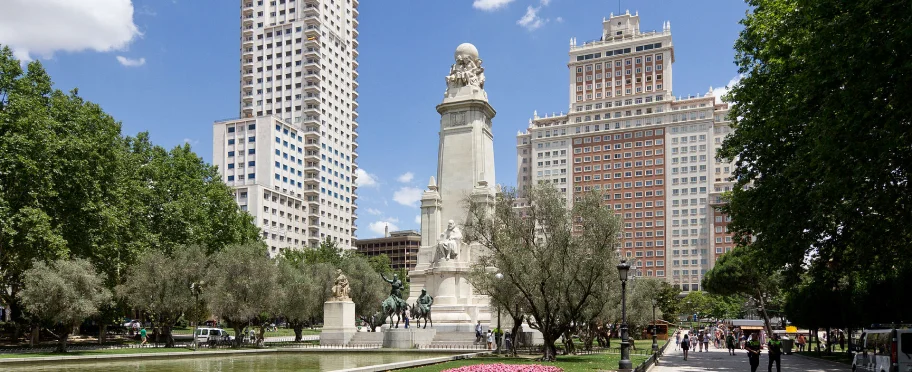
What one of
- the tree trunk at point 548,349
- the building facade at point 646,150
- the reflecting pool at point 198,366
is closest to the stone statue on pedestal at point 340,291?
the reflecting pool at point 198,366

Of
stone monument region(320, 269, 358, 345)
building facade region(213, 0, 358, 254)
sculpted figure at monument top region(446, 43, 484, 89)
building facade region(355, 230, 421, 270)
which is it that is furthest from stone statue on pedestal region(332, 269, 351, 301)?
building facade region(355, 230, 421, 270)

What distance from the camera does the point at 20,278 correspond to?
40.7m

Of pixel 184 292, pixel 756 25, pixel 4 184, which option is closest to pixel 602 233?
pixel 756 25

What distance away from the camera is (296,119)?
124m

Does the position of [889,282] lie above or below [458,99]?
below

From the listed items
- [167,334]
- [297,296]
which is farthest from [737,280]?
[167,334]

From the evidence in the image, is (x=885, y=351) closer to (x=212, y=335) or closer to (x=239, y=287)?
(x=239, y=287)

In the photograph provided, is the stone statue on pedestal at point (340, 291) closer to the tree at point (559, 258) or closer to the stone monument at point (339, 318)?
the stone monument at point (339, 318)

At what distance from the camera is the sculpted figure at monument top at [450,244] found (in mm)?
50062

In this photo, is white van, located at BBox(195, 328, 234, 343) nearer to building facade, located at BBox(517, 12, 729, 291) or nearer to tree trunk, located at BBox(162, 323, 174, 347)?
tree trunk, located at BBox(162, 323, 174, 347)

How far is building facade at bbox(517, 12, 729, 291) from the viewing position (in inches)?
5217

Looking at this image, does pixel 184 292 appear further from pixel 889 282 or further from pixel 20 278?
pixel 889 282

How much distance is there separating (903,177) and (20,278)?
42005 mm

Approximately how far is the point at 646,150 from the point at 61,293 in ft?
377
